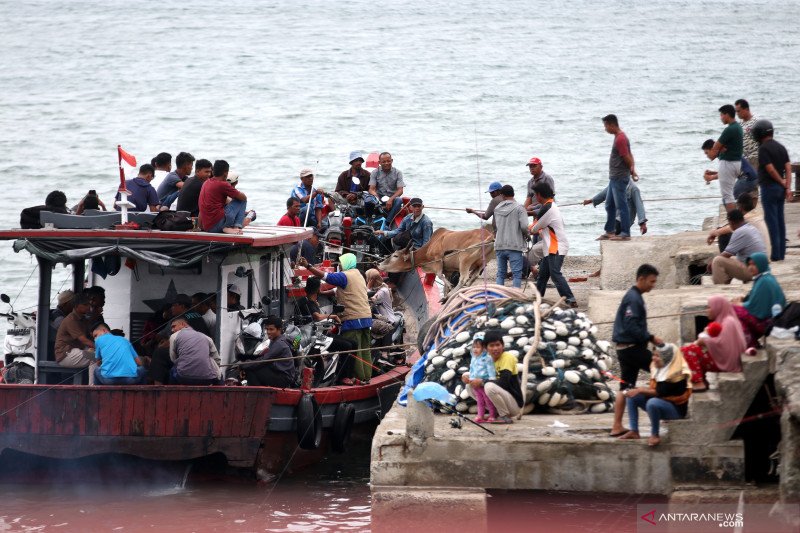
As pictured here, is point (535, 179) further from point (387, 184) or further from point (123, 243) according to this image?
point (123, 243)

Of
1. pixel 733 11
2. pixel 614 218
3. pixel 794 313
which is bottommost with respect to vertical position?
pixel 794 313

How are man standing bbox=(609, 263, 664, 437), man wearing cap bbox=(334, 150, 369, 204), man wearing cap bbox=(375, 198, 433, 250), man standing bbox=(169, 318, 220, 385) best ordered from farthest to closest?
1. man wearing cap bbox=(334, 150, 369, 204)
2. man wearing cap bbox=(375, 198, 433, 250)
3. man standing bbox=(169, 318, 220, 385)
4. man standing bbox=(609, 263, 664, 437)

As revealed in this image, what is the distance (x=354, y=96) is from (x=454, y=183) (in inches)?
568

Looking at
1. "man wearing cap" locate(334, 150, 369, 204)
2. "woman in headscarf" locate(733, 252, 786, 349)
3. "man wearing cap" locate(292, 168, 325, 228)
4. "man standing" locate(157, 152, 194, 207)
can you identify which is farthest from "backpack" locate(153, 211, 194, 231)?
"man wearing cap" locate(334, 150, 369, 204)

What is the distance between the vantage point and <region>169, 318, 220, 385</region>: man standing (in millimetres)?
12117

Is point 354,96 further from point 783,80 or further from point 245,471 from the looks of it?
point 245,471

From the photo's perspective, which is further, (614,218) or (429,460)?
(614,218)

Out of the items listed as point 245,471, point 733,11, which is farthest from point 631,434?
point 733,11

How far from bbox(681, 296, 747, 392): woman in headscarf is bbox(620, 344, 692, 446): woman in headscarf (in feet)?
0.62

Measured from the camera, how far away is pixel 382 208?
1856 cm

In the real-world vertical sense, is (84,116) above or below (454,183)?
above

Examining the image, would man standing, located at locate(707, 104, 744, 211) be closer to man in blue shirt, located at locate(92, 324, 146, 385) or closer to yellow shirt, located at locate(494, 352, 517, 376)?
yellow shirt, located at locate(494, 352, 517, 376)

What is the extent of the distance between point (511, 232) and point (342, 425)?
11.1 feet

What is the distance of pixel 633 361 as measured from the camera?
10227mm
